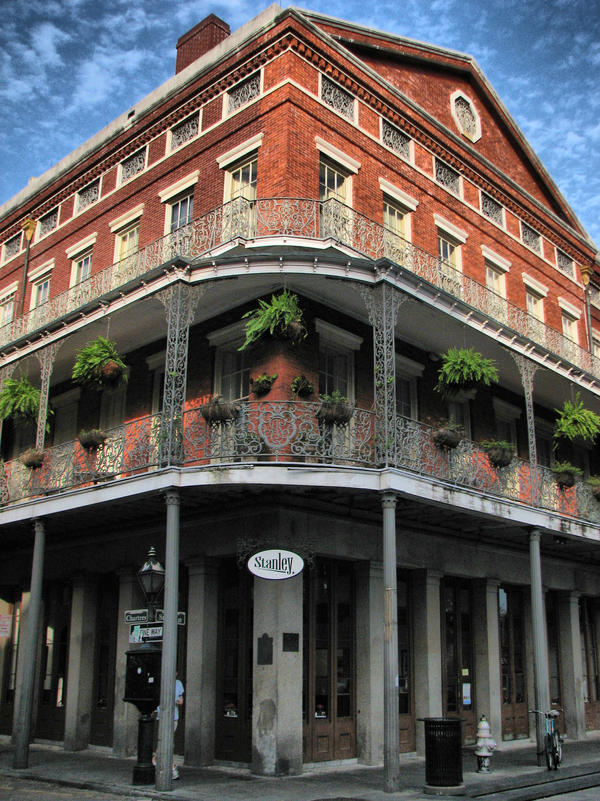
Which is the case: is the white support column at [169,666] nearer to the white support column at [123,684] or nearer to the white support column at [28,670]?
the white support column at [28,670]

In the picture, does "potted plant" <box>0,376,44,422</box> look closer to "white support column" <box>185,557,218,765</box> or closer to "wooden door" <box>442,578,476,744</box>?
"white support column" <box>185,557,218,765</box>

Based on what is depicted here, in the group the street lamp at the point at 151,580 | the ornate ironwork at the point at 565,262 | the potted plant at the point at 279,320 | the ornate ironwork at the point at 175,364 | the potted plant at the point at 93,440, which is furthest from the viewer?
the ornate ironwork at the point at 565,262

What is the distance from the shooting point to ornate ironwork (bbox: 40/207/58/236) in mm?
20500

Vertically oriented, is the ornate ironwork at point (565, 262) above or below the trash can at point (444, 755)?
above

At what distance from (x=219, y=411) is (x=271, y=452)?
98 centimetres

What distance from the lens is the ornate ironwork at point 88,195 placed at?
1927 cm

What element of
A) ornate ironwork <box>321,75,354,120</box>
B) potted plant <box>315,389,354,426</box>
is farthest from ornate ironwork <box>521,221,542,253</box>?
potted plant <box>315,389,354,426</box>

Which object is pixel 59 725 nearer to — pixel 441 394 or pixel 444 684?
A: pixel 444 684

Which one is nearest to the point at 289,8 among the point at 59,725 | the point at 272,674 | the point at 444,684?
the point at 272,674

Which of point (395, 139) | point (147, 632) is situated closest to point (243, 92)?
point (395, 139)

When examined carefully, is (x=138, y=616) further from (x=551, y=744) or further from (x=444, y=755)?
(x=551, y=744)

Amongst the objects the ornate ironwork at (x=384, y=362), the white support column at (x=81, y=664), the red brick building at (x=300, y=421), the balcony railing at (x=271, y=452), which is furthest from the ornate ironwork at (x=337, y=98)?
the white support column at (x=81, y=664)

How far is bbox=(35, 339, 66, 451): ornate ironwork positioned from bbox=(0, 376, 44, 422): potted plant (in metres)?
0.87

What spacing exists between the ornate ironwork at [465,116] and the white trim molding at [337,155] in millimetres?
5479
